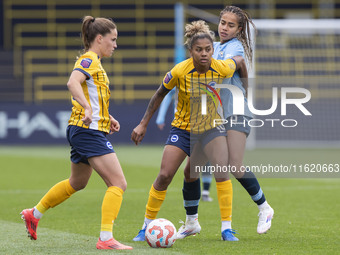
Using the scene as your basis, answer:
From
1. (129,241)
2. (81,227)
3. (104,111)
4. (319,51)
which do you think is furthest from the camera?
(319,51)

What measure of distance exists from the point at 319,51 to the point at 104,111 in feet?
62.1

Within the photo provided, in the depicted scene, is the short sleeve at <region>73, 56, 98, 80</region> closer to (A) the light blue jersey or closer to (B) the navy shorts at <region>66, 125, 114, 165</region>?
(B) the navy shorts at <region>66, 125, 114, 165</region>

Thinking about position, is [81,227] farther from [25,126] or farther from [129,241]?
[25,126]

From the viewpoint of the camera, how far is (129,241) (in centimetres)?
585

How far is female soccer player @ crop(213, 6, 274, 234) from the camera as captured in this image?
236 inches

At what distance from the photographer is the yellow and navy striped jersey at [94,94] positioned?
543 cm

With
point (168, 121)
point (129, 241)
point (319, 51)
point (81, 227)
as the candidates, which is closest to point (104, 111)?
point (129, 241)

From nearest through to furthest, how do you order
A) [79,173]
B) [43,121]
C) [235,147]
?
[79,173] → [235,147] → [43,121]

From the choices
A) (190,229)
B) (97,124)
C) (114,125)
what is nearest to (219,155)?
(190,229)

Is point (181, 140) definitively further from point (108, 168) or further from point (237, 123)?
point (108, 168)

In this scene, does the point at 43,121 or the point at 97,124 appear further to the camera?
the point at 43,121

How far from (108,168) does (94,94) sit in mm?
586

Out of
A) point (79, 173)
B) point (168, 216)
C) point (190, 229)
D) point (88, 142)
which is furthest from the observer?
point (168, 216)

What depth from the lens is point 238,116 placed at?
6031 mm
